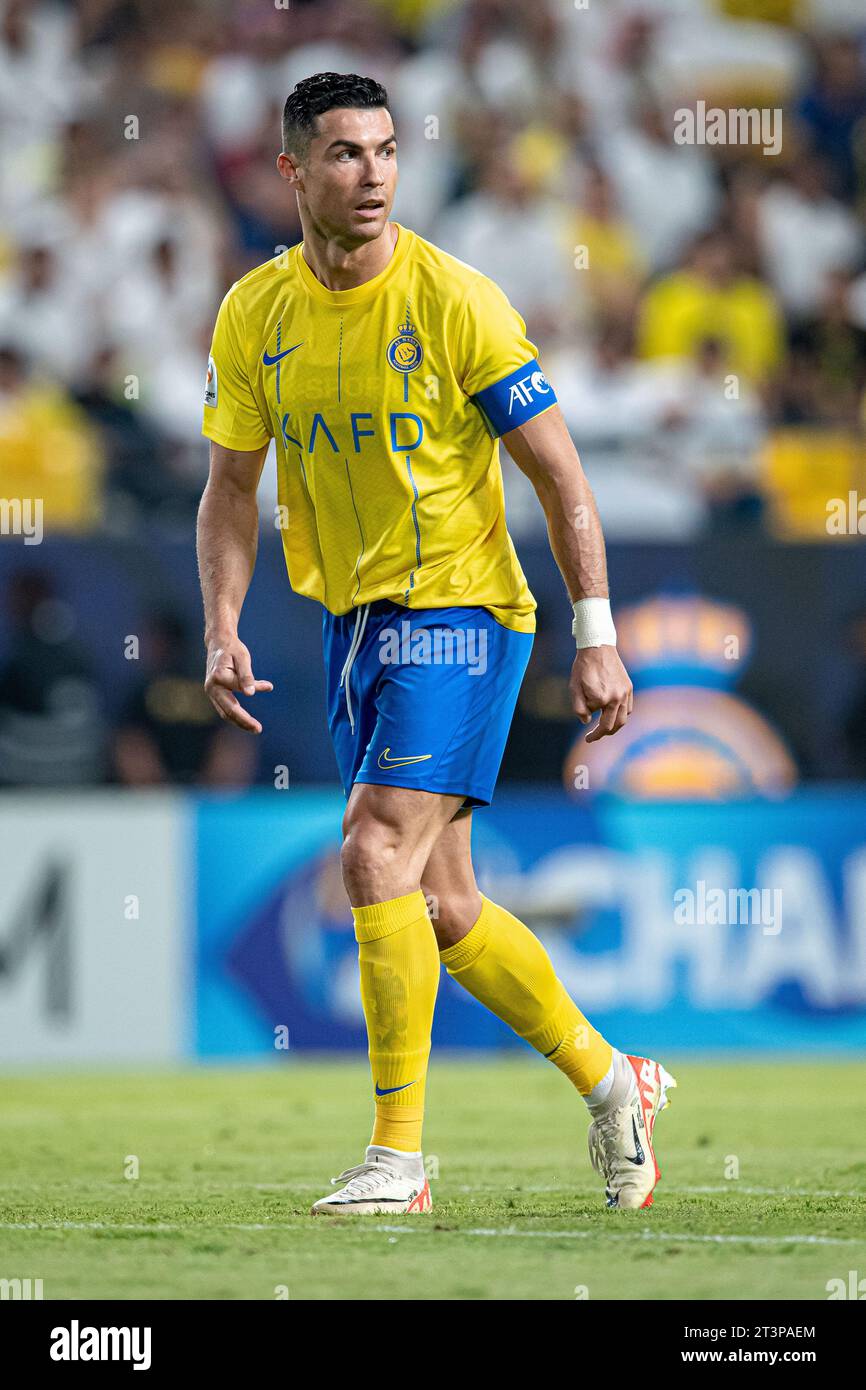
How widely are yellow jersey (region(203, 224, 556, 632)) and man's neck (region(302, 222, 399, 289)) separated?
0.03 m

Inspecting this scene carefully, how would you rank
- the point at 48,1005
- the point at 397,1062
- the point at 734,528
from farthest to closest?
the point at 734,528 < the point at 48,1005 < the point at 397,1062

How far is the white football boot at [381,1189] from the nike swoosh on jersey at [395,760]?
898 mm

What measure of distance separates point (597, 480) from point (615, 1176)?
6298 millimetres

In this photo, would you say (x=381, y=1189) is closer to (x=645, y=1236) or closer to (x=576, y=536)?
(x=645, y=1236)

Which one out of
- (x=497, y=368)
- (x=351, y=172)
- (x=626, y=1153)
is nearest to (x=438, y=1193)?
(x=626, y=1153)

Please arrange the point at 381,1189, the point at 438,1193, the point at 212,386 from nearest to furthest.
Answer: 1. the point at 381,1189
2. the point at 212,386
3. the point at 438,1193

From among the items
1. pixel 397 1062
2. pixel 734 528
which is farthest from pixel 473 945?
pixel 734 528

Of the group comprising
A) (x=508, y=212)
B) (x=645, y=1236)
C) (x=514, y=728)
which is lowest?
(x=645, y=1236)

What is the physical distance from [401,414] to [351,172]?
22.5 inches

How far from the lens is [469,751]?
16.6ft

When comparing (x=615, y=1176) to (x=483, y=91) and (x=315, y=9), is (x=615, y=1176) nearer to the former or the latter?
(x=483, y=91)

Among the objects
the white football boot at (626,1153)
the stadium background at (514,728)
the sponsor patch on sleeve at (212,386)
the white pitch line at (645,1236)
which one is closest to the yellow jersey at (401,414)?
the sponsor patch on sleeve at (212,386)

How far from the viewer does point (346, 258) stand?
16.6ft

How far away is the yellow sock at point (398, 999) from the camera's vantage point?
491 cm
